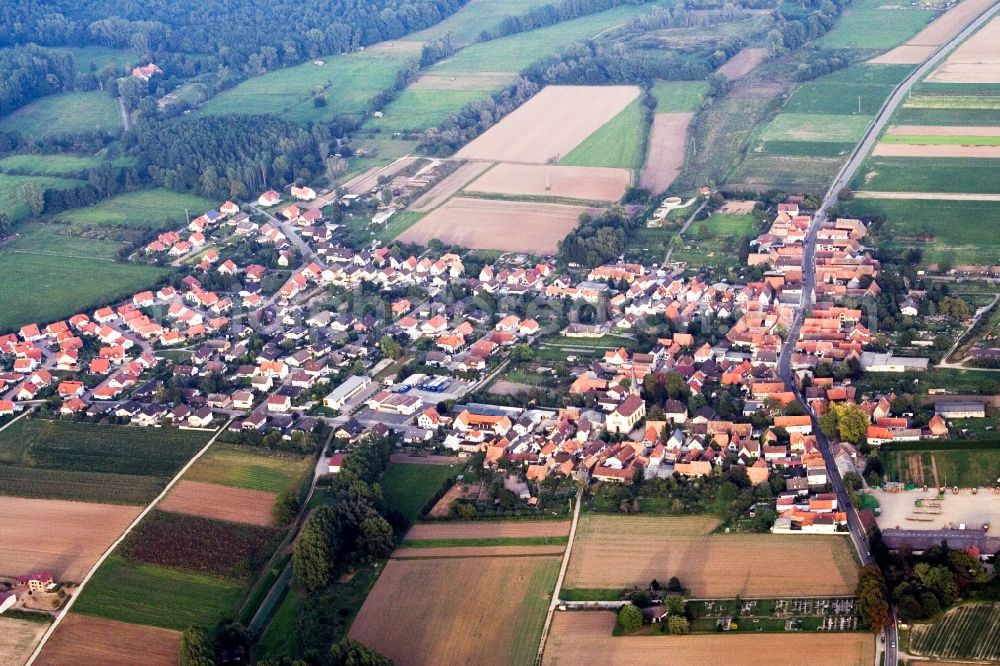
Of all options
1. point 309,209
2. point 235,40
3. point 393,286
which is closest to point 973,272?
point 393,286

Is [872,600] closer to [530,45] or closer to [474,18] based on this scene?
[530,45]

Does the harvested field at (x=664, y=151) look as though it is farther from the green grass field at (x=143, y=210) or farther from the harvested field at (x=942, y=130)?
the green grass field at (x=143, y=210)

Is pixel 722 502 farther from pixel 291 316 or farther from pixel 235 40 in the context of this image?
pixel 235 40

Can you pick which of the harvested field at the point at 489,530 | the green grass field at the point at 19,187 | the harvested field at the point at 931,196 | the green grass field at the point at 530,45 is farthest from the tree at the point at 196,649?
the green grass field at the point at 530,45

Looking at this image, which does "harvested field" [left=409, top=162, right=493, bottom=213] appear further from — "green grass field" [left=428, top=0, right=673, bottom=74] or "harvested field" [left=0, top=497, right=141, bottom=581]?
"harvested field" [left=0, top=497, right=141, bottom=581]

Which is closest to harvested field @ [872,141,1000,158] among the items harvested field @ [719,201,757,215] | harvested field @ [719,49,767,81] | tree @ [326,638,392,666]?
harvested field @ [719,201,757,215]

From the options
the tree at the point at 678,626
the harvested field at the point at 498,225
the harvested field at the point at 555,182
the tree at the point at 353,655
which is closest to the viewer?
the tree at the point at 353,655
